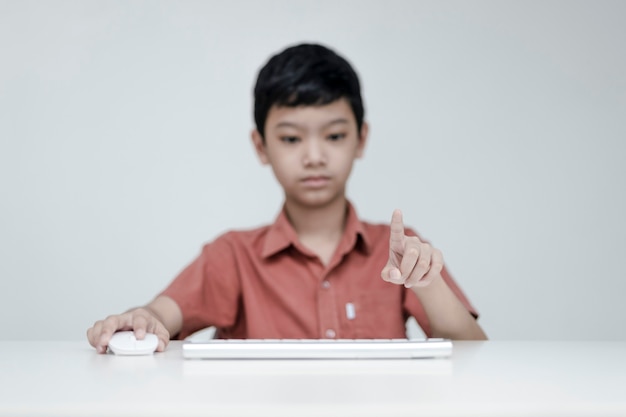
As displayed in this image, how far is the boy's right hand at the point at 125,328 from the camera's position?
801 mm

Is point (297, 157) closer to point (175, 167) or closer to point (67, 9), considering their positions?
point (175, 167)

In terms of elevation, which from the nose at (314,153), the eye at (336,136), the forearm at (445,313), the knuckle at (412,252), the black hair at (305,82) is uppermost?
the black hair at (305,82)

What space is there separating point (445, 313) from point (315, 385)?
1.91 ft

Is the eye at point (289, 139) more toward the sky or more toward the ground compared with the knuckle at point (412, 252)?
more toward the sky

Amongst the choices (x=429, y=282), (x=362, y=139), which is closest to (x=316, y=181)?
(x=362, y=139)

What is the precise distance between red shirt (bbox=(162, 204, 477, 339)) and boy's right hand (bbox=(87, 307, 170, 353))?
36 centimetres

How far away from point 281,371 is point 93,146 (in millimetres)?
1582

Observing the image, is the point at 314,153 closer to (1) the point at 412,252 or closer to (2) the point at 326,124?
(2) the point at 326,124

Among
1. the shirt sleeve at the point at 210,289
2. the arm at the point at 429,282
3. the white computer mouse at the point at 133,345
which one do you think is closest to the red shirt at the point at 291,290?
the shirt sleeve at the point at 210,289

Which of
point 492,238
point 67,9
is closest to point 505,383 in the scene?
point 492,238

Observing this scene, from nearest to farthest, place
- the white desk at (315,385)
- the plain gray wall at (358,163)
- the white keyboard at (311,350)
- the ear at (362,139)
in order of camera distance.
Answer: the white desk at (315,385) < the white keyboard at (311,350) < the ear at (362,139) < the plain gray wall at (358,163)

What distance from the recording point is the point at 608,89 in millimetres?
2107

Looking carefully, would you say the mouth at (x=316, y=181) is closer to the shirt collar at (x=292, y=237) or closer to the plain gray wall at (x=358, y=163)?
the shirt collar at (x=292, y=237)

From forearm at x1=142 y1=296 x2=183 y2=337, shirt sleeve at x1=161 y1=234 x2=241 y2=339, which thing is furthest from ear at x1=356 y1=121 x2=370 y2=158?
forearm at x1=142 y1=296 x2=183 y2=337
